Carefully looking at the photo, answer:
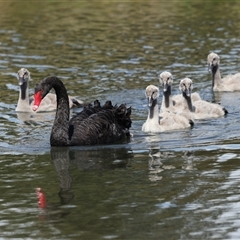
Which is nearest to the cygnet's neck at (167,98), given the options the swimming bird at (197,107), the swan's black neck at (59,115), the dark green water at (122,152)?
the swimming bird at (197,107)

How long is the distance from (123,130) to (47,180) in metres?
2.85

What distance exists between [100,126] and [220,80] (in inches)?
209

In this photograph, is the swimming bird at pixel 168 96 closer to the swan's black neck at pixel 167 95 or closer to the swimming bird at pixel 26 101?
the swan's black neck at pixel 167 95

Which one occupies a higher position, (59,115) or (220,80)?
(220,80)

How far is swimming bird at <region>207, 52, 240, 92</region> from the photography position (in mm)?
17297

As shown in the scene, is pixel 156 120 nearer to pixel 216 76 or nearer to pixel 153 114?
pixel 153 114

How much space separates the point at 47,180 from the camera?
10453 mm

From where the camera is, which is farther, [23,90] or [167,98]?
[23,90]

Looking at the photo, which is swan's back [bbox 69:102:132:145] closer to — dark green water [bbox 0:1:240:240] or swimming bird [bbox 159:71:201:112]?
dark green water [bbox 0:1:240:240]

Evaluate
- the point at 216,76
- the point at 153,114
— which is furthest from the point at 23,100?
the point at 216,76

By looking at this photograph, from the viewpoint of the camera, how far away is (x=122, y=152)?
12102 mm

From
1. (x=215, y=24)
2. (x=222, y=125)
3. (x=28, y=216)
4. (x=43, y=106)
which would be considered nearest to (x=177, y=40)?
(x=215, y=24)

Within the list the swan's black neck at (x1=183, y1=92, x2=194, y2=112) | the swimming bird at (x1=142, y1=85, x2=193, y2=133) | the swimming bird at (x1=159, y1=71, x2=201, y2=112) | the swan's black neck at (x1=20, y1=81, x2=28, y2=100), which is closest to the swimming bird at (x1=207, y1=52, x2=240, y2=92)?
the swimming bird at (x1=159, y1=71, x2=201, y2=112)

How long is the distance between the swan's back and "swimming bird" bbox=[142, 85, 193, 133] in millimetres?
393
